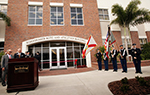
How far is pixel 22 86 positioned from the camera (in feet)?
12.2

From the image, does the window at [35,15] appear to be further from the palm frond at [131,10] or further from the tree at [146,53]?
the tree at [146,53]

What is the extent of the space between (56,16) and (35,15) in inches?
116

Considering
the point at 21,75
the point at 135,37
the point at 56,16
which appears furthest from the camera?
the point at 135,37

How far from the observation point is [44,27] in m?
13.2

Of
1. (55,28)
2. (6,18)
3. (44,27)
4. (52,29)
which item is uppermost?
(6,18)

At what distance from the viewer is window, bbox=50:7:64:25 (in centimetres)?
1384

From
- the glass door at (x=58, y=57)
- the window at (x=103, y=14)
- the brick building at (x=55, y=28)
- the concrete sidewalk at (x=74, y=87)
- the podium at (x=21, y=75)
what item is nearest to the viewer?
the concrete sidewalk at (x=74, y=87)

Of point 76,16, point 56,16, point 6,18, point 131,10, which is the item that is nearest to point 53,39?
point 56,16

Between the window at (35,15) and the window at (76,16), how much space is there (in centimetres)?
458

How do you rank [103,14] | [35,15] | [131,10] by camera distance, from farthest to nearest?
1. [103,14]
2. [35,15]
3. [131,10]

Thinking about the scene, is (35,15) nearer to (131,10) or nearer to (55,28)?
(55,28)

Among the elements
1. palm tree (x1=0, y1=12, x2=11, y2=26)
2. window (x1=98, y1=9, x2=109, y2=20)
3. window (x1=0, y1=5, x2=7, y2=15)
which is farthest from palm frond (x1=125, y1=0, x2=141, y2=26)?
window (x1=0, y1=5, x2=7, y2=15)

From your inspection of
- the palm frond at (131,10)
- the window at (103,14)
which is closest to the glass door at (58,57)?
the window at (103,14)

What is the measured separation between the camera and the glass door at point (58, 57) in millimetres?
12816
